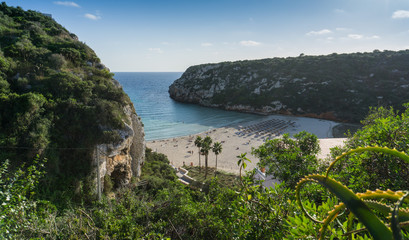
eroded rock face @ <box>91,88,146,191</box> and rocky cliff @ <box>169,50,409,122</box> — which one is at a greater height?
rocky cliff @ <box>169,50,409,122</box>

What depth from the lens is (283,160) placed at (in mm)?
6758

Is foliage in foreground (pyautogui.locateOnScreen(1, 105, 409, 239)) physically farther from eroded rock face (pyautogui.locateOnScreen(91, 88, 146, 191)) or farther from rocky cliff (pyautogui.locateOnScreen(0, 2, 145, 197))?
rocky cliff (pyautogui.locateOnScreen(0, 2, 145, 197))

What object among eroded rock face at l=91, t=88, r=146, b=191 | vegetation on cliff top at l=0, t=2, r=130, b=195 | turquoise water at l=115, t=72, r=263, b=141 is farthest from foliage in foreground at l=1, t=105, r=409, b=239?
turquoise water at l=115, t=72, r=263, b=141

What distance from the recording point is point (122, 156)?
1662cm

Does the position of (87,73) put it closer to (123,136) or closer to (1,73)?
(1,73)

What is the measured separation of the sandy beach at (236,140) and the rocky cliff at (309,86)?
753 cm

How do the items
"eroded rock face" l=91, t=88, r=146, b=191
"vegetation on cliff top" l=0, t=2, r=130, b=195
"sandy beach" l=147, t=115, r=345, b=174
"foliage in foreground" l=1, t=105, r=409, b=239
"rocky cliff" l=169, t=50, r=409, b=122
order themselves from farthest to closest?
1. "rocky cliff" l=169, t=50, r=409, b=122
2. "sandy beach" l=147, t=115, r=345, b=174
3. "eroded rock face" l=91, t=88, r=146, b=191
4. "vegetation on cliff top" l=0, t=2, r=130, b=195
5. "foliage in foreground" l=1, t=105, r=409, b=239

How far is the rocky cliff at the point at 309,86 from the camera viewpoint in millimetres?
54094

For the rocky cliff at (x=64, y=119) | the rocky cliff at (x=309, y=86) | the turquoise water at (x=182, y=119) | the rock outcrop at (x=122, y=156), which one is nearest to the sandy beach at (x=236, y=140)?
the turquoise water at (x=182, y=119)

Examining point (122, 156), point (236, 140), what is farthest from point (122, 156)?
point (236, 140)

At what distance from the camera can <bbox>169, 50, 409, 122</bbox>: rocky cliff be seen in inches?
2130

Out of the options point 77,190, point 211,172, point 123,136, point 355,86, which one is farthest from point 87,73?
point 355,86

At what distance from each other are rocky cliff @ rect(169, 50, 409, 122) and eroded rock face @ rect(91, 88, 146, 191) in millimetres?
52959

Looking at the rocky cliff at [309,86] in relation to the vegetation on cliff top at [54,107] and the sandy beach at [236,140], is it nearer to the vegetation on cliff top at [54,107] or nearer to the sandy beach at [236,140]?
the sandy beach at [236,140]
